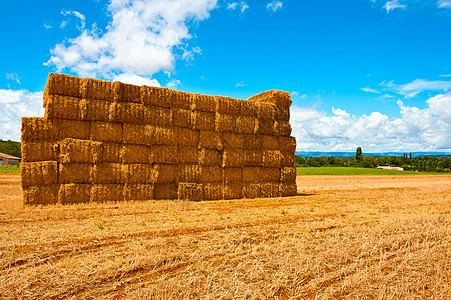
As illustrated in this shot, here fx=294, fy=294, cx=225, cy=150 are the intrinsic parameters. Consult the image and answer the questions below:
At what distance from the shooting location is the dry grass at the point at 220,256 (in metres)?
3.92

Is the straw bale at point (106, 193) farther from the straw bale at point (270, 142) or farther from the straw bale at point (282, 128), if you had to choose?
the straw bale at point (282, 128)

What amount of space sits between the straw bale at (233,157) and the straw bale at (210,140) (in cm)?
41

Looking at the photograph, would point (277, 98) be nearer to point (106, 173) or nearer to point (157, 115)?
point (157, 115)

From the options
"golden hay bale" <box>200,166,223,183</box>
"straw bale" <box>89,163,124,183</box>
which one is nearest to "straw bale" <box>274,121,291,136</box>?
"golden hay bale" <box>200,166,223,183</box>

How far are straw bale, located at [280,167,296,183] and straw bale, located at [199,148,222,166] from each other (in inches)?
137

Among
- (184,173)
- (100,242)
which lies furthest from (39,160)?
(100,242)

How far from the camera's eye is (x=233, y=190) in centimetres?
1338

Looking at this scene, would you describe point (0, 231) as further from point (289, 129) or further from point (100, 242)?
point (289, 129)

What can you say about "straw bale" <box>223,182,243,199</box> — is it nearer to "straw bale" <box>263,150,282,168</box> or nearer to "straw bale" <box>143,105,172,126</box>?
"straw bale" <box>263,150,282,168</box>

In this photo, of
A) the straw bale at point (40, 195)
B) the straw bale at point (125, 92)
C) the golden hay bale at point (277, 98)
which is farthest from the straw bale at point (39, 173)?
the golden hay bale at point (277, 98)

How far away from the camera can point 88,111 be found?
10.7 metres

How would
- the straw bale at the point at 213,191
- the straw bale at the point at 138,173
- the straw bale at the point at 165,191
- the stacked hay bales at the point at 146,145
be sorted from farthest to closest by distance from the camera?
the straw bale at the point at 213,191
the straw bale at the point at 165,191
the straw bale at the point at 138,173
the stacked hay bales at the point at 146,145

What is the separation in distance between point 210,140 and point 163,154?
214 cm

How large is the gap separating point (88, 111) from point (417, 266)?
1060 cm
